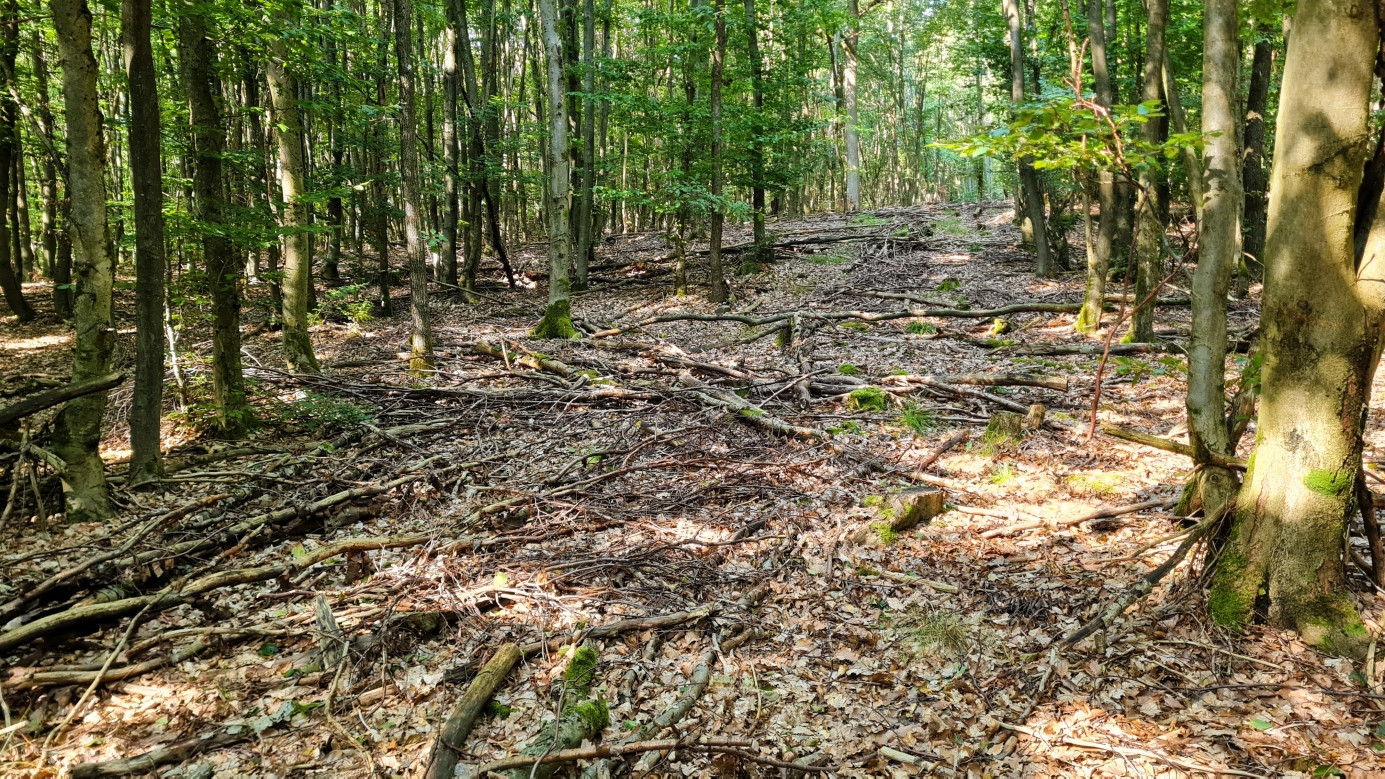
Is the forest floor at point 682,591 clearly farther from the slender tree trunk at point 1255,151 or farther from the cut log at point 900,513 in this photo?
the slender tree trunk at point 1255,151

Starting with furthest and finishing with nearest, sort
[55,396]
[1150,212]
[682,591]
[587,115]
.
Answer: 1. [587,115]
2. [1150,212]
3. [55,396]
4. [682,591]

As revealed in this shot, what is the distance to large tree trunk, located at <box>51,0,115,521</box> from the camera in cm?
574

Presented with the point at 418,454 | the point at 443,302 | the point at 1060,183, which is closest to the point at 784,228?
the point at 1060,183

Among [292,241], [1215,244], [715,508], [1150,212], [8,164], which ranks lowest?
[715,508]

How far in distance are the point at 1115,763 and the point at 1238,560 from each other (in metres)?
1.58

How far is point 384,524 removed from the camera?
245 inches

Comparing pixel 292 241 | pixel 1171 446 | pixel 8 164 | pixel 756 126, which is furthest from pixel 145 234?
pixel 8 164

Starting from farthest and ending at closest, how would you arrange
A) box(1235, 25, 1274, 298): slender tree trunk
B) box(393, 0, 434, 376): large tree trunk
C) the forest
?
box(1235, 25, 1274, 298): slender tree trunk
box(393, 0, 434, 376): large tree trunk
the forest

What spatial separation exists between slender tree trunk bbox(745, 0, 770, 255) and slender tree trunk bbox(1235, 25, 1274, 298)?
1005 cm

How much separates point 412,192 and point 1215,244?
37.6 feet

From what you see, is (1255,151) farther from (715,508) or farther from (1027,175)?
(715,508)

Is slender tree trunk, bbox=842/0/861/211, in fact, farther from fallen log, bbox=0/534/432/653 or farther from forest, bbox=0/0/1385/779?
fallen log, bbox=0/534/432/653

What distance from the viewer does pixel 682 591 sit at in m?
5.15

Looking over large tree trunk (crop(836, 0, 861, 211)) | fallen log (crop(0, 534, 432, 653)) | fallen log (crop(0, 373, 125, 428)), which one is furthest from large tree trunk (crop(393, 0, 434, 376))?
large tree trunk (crop(836, 0, 861, 211))
